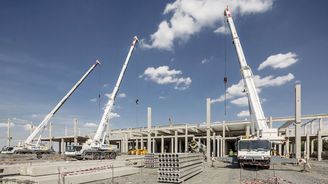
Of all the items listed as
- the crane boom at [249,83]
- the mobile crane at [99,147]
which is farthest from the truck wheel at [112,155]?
the crane boom at [249,83]

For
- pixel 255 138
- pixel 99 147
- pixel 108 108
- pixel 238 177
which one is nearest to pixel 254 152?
pixel 255 138

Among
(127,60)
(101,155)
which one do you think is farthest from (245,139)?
(127,60)

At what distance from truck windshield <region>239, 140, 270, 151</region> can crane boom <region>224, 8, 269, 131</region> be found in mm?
1829

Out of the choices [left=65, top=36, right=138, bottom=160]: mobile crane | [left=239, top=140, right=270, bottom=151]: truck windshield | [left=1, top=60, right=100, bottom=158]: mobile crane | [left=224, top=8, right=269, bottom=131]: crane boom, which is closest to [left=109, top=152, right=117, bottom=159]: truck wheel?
[left=65, top=36, right=138, bottom=160]: mobile crane

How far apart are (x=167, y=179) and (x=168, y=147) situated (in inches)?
2099

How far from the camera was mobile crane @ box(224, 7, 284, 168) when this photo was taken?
20844 mm

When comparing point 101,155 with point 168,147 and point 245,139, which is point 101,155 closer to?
point 245,139

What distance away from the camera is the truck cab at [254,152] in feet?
68.0

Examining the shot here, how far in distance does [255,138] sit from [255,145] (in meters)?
1.21

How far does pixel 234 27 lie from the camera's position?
27766mm

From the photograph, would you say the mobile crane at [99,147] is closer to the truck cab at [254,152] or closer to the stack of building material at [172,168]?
the truck cab at [254,152]

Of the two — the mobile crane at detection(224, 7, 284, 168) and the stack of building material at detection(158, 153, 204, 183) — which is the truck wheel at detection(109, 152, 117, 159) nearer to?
the mobile crane at detection(224, 7, 284, 168)

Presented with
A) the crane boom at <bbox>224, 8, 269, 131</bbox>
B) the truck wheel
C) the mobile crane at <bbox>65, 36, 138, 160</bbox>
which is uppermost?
the crane boom at <bbox>224, 8, 269, 131</bbox>

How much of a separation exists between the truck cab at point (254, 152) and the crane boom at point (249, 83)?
1.93 meters
